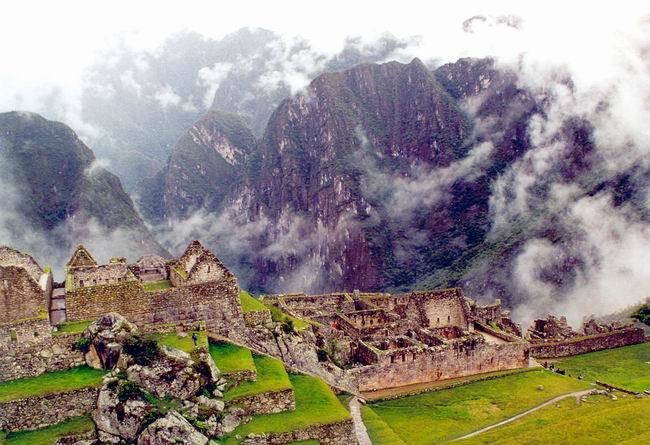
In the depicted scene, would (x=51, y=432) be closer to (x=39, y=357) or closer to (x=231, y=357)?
(x=39, y=357)

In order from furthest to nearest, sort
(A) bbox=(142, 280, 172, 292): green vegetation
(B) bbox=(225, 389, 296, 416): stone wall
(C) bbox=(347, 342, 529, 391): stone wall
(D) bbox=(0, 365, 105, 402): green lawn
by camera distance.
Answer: (C) bbox=(347, 342, 529, 391): stone wall, (A) bbox=(142, 280, 172, 292): green vegetation, (B) bbox=(225, 389, 296, 416): stone wall, (D) bbox=(0, 365, 105, 402): green lawn

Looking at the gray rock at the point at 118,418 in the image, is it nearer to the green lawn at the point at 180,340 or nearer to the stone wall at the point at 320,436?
the green lawn at the point at 180,340

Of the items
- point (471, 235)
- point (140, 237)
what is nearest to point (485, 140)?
point (471, 235)

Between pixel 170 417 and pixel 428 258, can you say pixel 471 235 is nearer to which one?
pixel 428 258

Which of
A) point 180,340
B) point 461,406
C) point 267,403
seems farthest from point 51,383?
point 461,406

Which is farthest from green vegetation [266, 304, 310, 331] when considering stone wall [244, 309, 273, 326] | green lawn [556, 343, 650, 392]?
green lawn [556, 343, 650, 392]

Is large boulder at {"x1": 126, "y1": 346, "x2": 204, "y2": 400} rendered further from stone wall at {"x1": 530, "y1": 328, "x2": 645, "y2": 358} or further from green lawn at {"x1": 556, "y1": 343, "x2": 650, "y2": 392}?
stone wall at {"x1": 530, "y1": 328, "x2": 645, "y2": 358}
